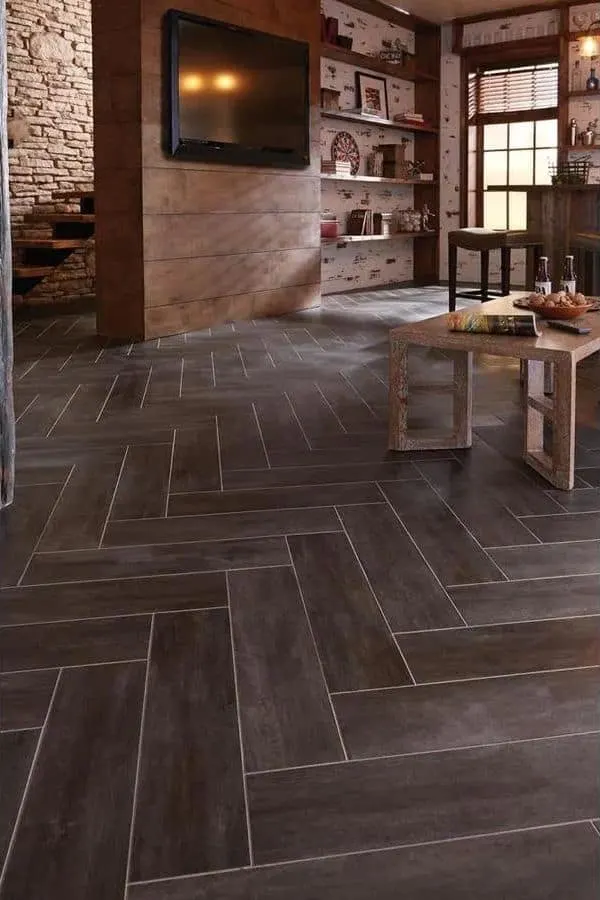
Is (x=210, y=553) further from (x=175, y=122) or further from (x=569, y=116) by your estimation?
(x=569, y=116)

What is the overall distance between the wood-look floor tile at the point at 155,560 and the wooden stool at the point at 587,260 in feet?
11.5

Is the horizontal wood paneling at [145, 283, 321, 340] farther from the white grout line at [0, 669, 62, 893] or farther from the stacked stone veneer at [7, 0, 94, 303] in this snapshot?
the white grout line at [0, 669, 62, 893]

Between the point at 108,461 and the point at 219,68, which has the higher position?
the point at 219,68

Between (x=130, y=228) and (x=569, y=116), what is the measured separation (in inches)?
204

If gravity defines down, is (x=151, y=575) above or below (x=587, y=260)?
below

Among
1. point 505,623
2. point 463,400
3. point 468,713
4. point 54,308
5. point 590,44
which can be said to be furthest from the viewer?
point 590,44

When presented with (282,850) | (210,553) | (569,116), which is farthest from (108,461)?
(569,116)

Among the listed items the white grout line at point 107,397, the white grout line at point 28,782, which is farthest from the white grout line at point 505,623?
the white grout line at point 107,397

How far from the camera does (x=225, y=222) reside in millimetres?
6340

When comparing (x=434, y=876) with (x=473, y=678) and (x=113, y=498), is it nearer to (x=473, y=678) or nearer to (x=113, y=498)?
(x=473, y=678)

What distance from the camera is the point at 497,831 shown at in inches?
47.6

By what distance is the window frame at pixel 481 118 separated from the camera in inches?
354

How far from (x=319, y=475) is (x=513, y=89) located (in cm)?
756

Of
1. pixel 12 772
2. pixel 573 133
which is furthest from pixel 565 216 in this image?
pixel 12 772
